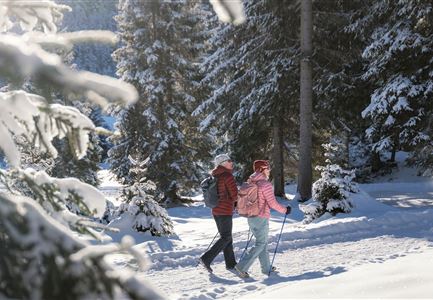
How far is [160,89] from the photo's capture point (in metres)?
20.8

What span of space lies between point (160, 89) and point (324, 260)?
546 inches

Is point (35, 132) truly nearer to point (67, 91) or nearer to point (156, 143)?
point (67, 91)

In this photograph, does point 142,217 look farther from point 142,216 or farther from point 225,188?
point 225,188

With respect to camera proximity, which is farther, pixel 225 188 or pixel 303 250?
pixel 303 250

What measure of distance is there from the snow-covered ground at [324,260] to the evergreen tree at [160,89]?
707cm

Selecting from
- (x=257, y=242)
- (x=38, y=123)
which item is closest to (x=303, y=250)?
(x=257, y=242)

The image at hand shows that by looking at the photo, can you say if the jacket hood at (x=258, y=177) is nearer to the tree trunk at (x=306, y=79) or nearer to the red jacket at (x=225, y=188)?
the red jacket at (x=225, y=188)

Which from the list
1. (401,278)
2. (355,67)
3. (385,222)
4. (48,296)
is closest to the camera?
(48,296)

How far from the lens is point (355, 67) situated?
55.6 feet

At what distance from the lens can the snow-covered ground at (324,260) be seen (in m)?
5.96

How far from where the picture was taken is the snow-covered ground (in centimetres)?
596

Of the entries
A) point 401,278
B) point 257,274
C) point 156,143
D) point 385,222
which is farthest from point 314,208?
point 156,143

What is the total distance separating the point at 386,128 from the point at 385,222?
3.80m

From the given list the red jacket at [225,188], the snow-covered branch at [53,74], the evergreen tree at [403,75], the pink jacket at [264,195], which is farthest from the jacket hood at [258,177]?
the evergreen tree at [403,75]
